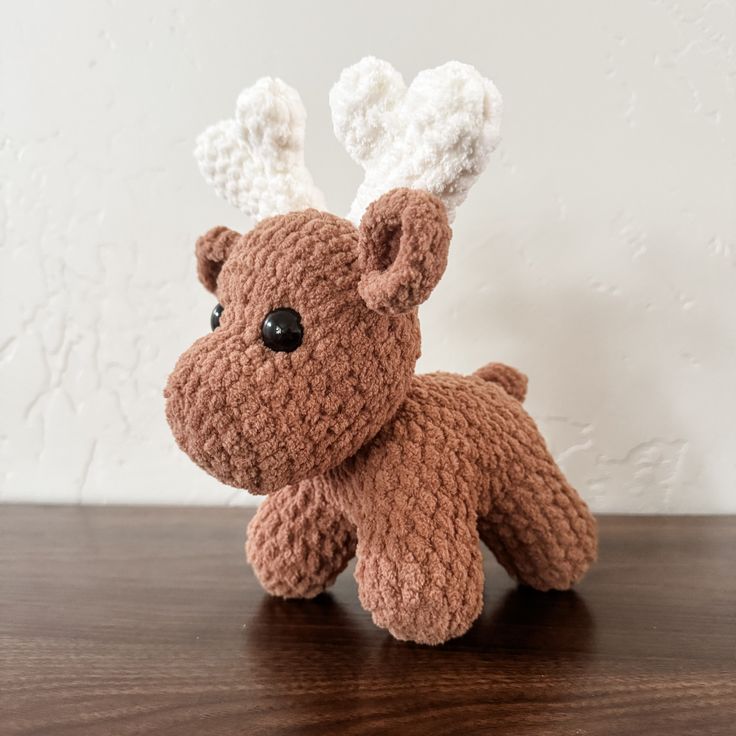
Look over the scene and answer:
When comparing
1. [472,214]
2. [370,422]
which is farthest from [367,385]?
[472,214]

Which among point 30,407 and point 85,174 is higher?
point 85,174

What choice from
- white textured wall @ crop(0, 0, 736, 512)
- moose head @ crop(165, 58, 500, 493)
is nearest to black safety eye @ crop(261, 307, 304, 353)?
moose head @ crop(165, 58, 500, 493)

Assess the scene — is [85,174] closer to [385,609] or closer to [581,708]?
[385,609]

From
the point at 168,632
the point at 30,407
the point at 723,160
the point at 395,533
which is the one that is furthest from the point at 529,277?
the point at 30,407

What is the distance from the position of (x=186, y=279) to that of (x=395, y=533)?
0.43 m

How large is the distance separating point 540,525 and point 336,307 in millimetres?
231

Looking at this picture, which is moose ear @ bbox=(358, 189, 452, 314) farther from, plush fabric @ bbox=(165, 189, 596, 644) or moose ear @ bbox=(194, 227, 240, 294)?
moose ear @ bbox=(194, 227, 240, 294)

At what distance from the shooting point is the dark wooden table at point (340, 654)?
40 centimetres

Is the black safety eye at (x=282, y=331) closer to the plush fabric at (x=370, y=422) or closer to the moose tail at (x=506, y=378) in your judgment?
the plush fabric at (x=370, y=422)

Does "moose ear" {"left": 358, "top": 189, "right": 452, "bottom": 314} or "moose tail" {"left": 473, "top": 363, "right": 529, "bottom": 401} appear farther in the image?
"moose tail" {"left": 473, "top": 363, "right": 529, "bottom": 401}

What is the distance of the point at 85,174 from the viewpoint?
783 millimetres

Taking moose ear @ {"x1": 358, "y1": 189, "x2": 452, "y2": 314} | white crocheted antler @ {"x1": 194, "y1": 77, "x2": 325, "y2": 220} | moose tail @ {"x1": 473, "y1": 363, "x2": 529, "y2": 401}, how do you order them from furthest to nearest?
moose tail @ {"x1": 473, "y1": 363, "x2": 529, "y2": 401} → white crocheted antler @ {"x1": 194, "y1": 77, "x2": 325, "y2": 220} → moose ear @ {"x1": 358, "y1": 189, "x2": 452, "y2": 314}

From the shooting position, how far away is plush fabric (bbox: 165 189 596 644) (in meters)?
0.43

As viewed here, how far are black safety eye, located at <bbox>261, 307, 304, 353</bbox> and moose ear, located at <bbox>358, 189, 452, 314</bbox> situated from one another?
0.05 meters
